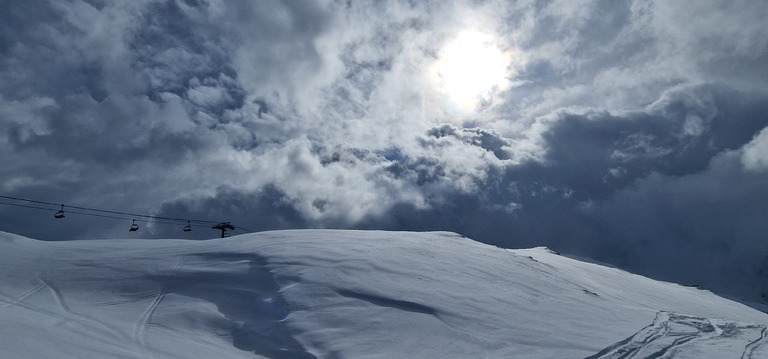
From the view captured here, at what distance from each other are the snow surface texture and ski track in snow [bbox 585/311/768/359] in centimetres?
7

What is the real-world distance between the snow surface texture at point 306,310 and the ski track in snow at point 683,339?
0.07 metres

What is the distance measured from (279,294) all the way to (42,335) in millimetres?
6040

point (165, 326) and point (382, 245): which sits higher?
point (382, 245)

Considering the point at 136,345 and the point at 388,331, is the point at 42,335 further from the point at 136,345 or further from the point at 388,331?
the point at 388,331

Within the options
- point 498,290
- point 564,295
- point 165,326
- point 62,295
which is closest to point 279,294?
point 165,326

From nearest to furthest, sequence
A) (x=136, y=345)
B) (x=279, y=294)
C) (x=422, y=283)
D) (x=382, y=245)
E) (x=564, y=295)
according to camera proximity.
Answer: (x=136, y=345) → (x=279, y=294) → (x=422, y=283) → (x=564, y=295) → (x=382, y=245)

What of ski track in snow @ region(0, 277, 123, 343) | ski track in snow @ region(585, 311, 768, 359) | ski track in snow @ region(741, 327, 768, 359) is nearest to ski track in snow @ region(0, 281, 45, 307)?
ski track in snow @ region(0, 277, 123, 343)

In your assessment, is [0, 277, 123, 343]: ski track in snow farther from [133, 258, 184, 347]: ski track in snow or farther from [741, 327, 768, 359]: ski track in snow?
[741, 327, 768, 359]: ski track in snow

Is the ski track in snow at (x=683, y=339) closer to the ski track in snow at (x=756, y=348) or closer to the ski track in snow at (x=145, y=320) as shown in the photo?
the ski track in snow at (x=756, y=348)

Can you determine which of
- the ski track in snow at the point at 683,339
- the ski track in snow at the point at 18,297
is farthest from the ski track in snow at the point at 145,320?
the ski track in snow at the point at 683,339

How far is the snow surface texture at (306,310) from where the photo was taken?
10.7 metres

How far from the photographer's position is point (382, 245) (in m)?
21.5

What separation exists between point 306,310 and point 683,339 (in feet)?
36.6

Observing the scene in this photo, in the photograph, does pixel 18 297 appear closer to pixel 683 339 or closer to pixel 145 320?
pixel 145 320
